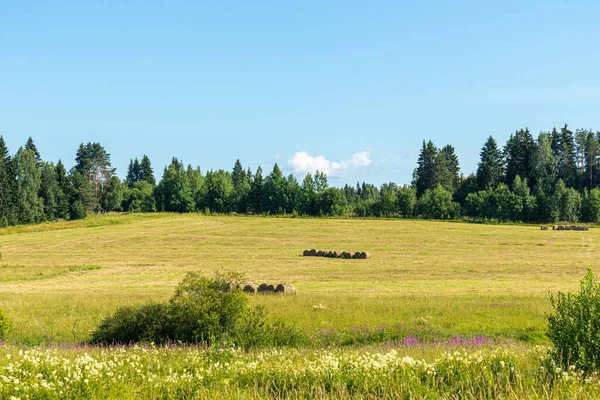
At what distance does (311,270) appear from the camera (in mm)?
45156

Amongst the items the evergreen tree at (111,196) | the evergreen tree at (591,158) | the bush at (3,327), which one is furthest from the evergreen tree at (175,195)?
the bush at (3,327)

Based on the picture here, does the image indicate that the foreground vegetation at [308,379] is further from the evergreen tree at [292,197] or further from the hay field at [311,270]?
the evergreen tree at [292,197]

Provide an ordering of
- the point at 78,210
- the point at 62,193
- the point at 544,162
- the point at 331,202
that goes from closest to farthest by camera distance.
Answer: the point at 78,210, the point at 62,193, the point at 544,162, the point at 331,202

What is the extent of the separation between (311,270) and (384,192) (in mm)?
118848

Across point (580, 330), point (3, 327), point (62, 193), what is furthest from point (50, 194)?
point (580, 330)

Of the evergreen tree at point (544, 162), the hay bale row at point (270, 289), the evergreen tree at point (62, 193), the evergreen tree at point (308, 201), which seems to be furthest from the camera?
the evergreen tree at point (308, 201)

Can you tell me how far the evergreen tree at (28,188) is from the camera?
121750 millimetres

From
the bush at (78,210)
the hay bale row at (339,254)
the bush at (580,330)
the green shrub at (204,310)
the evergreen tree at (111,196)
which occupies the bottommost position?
the hay bale row at (339,254)

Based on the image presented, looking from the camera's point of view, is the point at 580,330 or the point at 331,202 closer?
the point at 580,330

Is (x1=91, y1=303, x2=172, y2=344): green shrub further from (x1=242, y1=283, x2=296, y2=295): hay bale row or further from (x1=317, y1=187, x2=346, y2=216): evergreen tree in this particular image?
(x1=317, y1=187, x2=346, y2=216): evergreen tree

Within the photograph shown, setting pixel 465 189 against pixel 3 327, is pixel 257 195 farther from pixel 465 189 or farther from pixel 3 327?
pixel 3 327

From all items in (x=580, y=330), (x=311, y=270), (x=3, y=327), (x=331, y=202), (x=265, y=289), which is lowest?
(x=311, y=270)

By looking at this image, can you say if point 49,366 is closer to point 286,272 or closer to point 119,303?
point 119,303

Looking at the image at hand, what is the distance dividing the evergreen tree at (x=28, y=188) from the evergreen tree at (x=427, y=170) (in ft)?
373
